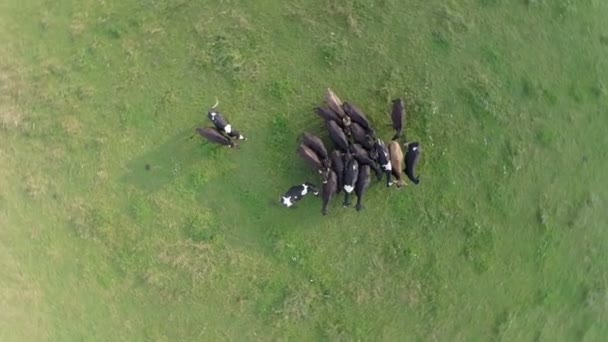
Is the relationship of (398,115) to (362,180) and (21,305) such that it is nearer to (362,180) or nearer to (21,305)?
(362,180)

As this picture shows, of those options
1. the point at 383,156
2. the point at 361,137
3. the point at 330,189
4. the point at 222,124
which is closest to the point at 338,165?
the point at 330,189

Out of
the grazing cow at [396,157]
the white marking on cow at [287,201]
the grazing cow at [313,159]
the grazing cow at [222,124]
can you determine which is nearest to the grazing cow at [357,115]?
the grazing cow at [396,157]

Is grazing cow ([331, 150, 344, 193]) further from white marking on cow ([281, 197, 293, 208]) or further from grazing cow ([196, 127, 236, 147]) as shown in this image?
grazing cow ([196, 127, 236, 147])

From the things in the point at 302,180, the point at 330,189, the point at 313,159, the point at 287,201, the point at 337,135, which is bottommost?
the point at 287,201

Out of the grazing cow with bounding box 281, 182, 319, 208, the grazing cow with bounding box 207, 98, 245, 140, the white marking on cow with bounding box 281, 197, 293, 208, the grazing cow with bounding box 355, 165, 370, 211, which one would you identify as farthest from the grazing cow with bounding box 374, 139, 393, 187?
the grazing cow with bounding box 207, 98, 245, 140

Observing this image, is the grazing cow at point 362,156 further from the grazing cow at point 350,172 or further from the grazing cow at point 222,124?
the grazing cow at point 222,124

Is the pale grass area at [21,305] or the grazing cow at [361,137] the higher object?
the grazing cow at [361,137]
